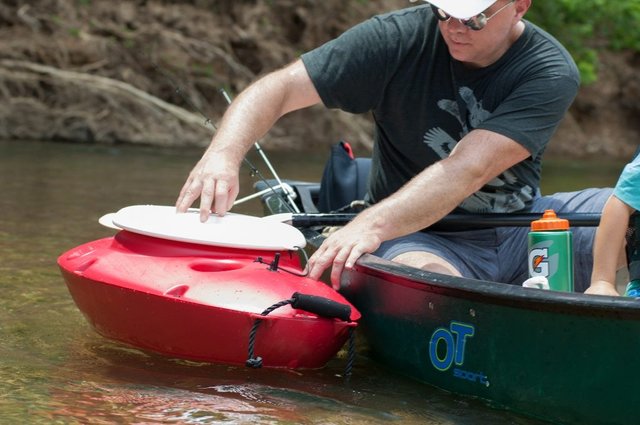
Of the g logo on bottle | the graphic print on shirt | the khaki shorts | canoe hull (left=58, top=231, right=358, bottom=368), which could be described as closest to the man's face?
the graphic print on shirt

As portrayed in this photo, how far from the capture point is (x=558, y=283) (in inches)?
131

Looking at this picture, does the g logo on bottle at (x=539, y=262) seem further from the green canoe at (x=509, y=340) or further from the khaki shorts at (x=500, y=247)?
the khaki shorts at (x=500, y=247)

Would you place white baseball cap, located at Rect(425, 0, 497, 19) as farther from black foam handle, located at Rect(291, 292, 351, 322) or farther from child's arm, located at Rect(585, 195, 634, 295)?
black foam handle, located at Rect(291, 292, 351, 322)

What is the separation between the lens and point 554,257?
332 cm

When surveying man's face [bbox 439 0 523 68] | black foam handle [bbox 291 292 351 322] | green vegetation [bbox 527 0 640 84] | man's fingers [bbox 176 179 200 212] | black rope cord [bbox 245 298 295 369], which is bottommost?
black rope cord [bbox 245 298 295 369]

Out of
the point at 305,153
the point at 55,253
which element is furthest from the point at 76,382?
the point at 305,153

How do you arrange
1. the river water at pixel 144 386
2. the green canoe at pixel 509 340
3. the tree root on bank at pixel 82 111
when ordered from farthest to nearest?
the tree root on bank at pixel 82 111
the river water at pixel 144 386
the green canoe at pixel 509 340

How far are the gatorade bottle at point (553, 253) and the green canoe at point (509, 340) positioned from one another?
1.05ft

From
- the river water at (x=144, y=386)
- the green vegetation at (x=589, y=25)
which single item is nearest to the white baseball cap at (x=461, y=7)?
the river water at (x=144, y=386)

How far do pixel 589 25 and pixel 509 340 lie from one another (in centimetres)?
1696

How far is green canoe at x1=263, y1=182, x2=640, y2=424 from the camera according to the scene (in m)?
2.80

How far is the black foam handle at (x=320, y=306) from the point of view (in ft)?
10.6

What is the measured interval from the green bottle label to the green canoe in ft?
1.06

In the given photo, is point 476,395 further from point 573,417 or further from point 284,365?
point 284,365
